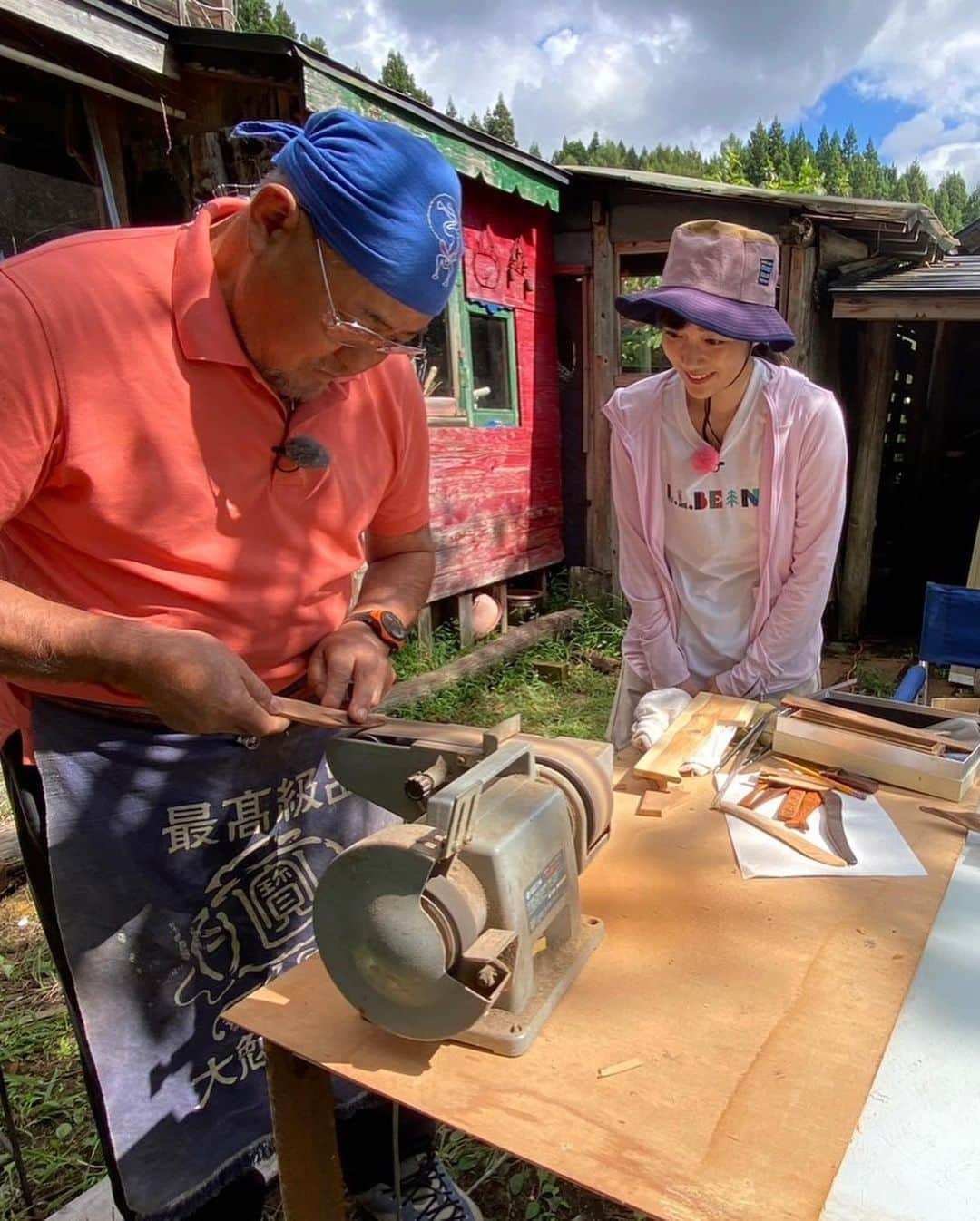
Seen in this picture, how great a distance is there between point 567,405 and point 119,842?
683 cm

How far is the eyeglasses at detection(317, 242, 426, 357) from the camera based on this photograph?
1385 millimetres

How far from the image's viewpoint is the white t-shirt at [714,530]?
7.50 ft

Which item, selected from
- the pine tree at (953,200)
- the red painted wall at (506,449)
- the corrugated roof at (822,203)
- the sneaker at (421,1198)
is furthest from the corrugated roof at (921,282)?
the pine tree at (953,200)

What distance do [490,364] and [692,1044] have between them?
6305mm

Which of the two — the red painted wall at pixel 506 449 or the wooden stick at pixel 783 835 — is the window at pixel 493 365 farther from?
the wooden stick at pixel 783 835

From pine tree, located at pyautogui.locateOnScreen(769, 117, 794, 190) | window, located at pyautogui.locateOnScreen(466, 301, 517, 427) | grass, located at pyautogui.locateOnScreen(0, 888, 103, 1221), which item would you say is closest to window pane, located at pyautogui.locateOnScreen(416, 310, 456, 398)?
window, located at pyautogui.locateOnScreen(466, 301, 517, 427)

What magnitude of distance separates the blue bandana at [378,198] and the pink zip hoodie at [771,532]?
3.55ft

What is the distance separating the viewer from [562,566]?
26.6 feet

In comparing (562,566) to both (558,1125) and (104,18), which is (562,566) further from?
(558,1125)

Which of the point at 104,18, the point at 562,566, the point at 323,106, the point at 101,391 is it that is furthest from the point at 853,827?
the point at 562,566

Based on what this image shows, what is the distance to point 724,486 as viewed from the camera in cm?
231

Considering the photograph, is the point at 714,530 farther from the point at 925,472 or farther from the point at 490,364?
the point at 925,472

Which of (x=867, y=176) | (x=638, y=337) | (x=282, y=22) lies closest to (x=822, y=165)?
(x=867, y=176)

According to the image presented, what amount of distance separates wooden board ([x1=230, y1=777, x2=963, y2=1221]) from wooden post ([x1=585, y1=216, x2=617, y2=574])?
5965 mm
